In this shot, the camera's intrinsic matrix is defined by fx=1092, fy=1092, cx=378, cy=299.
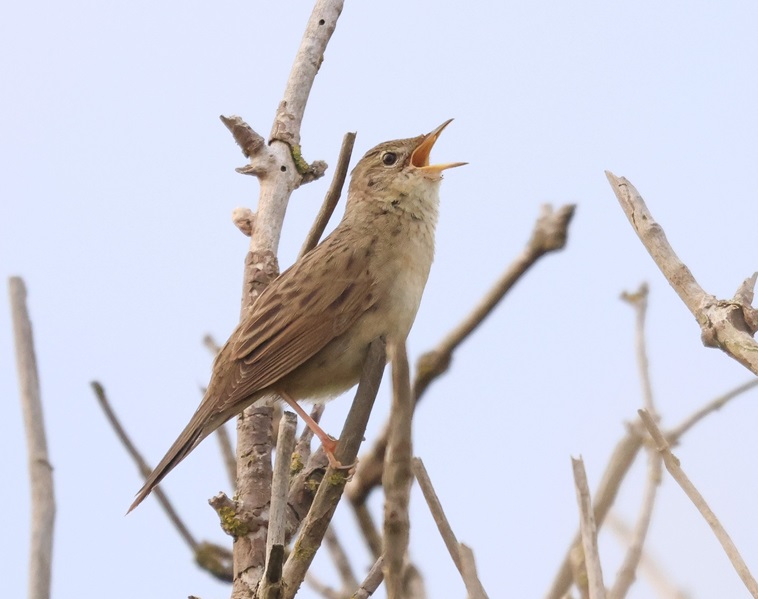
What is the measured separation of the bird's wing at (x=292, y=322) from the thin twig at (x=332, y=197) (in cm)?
22

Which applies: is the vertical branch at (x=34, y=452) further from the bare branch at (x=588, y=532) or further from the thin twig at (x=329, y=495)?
the bare branch at (x=588, y=532)

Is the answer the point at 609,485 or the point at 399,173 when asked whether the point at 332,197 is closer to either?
the point at 399,173

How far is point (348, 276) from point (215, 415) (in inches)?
33.9

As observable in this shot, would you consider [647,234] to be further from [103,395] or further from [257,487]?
[103,395]

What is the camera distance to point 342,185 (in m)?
4.63

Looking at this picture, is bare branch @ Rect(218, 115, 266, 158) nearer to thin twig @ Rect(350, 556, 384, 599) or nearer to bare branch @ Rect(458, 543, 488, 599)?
thin twig @ Rect(350, 556, 384, 599)

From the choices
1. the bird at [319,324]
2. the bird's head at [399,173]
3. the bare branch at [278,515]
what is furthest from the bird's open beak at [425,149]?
the bare branch at [278,515]

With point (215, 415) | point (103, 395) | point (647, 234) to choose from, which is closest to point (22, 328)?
point (103, 395)

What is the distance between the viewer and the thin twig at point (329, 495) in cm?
252

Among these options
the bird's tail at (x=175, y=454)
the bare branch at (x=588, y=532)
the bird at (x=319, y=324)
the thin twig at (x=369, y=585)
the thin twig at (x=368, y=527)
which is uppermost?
the bird at (x=319, y=324)

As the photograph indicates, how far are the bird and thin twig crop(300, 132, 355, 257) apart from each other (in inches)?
2.2

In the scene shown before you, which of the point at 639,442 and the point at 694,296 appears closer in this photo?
the point at 639,442

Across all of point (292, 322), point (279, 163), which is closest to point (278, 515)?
point (292, 322)

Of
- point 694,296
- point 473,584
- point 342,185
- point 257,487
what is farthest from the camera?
point 342,185
